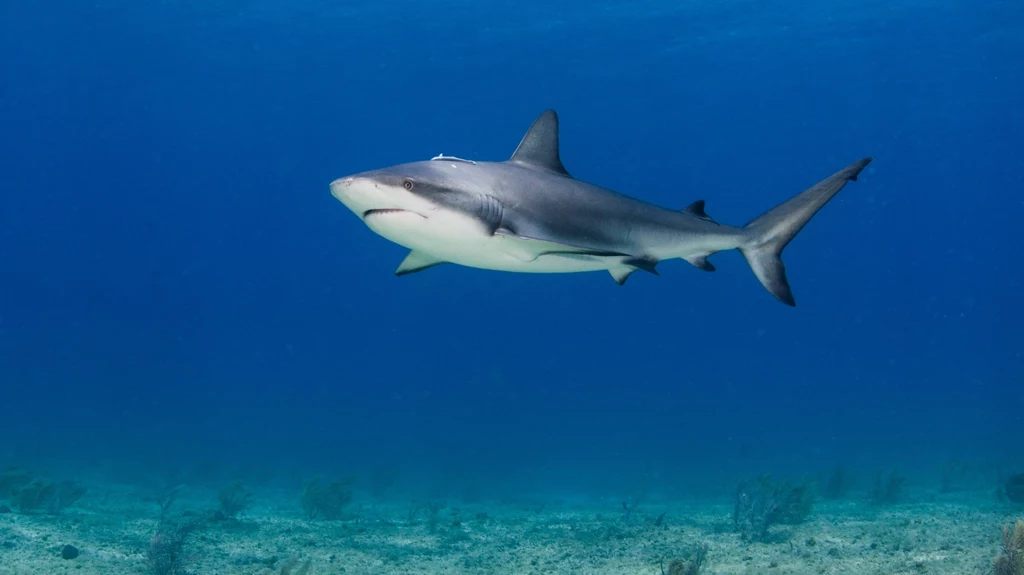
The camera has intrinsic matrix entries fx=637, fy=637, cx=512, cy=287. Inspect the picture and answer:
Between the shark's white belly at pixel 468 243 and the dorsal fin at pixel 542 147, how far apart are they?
0.88 m

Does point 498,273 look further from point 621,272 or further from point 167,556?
point 621,272

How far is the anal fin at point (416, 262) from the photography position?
202 inches

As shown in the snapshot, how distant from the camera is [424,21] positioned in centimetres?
3419

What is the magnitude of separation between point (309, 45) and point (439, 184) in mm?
39825

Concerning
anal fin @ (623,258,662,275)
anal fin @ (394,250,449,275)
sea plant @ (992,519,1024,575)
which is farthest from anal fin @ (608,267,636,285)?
sea plant @ (992,519,1024,575)

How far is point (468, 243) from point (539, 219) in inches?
20.9

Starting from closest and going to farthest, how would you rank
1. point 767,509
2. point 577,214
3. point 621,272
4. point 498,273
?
point 577,214 < point 621,272 < point 767,509 < point 498,273

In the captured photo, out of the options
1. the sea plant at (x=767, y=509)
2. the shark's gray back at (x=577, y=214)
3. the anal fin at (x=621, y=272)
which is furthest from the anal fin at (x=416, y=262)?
the sea plant at (x=767, y=509)

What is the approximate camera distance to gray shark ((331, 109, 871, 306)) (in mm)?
3838

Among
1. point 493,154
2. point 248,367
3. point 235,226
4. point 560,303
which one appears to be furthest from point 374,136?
point 248,367

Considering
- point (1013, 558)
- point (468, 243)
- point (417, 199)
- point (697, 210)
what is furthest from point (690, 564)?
point (417, 199)

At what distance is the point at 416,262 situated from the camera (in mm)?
5316

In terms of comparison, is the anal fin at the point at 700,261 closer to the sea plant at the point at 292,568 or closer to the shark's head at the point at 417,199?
the shark's head at the point at 417,199

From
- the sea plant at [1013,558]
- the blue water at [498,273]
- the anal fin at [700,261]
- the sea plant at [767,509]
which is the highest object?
the blue water at [498,273]
